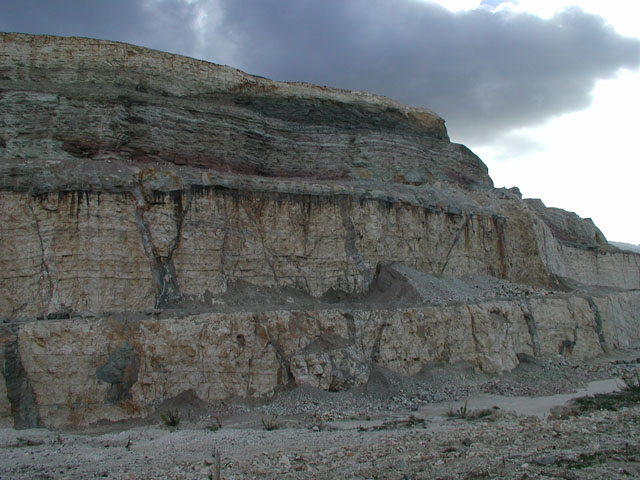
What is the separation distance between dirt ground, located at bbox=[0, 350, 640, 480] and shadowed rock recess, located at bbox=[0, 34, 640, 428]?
2.12 feet

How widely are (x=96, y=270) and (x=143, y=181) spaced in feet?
8.79

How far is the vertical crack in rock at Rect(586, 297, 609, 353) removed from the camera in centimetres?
2089

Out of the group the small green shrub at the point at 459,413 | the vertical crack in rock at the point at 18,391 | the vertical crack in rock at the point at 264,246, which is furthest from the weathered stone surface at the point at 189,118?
the small green shrub at the point at 459,413

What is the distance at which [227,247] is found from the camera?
14859 mm

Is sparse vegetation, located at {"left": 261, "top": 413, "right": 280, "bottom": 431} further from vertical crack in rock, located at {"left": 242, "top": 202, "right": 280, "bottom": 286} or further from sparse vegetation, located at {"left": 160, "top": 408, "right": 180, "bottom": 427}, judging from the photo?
vertical crack in rock, located at {"left": 242, "top": 202, "right": 280, "bottom": 286}

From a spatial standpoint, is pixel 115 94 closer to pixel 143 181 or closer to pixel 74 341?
pixel 143 181

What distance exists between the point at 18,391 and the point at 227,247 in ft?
19.6

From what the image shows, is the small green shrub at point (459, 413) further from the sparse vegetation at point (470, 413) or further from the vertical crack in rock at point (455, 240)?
the vertical crack in rock at point (455, 240)

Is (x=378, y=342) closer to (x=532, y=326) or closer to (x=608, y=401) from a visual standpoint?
(x=608, y=401)

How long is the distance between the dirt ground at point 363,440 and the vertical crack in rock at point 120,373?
634 mm

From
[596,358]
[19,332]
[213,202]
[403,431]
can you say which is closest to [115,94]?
[213,202]

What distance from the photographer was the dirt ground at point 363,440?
8.38 metres

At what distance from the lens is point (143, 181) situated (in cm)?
1415

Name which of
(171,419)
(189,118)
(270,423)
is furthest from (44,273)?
(189,118)
